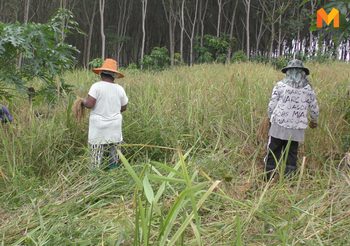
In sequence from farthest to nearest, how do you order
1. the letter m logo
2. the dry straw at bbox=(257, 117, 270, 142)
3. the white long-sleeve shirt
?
1. the dry straw at bbox=(257, 117, 270, 142)
2. the white long-sleeve shirt
3. the letter m logo

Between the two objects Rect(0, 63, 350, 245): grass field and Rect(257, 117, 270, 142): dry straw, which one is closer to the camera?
Rect(0, 63, 350, 245): grass field

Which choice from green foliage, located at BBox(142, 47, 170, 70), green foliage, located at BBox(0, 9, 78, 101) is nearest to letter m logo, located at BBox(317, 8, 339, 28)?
green foliage, located at BBox(0, 9, 78, 101)

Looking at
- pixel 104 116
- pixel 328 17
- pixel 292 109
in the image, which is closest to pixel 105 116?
pixel 104 116

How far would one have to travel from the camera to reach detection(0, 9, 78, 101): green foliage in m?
3.43

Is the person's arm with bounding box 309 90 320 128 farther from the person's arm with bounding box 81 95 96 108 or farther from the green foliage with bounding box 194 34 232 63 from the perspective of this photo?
the green foliage with bounding box 194 34 232 63

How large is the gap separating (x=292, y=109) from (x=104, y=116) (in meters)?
1.69

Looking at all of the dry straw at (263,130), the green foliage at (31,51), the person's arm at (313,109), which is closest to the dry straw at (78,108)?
the green foliage at (31,51)

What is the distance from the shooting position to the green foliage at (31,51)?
11.3 ft

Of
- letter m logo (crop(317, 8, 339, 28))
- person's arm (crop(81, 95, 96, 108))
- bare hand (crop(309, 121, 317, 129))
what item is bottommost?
bare hand (crop(309, 121, 317, 129))

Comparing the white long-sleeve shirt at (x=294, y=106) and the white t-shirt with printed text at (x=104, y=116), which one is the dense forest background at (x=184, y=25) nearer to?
the white t-shirt with printed text at (x=104, y=116)

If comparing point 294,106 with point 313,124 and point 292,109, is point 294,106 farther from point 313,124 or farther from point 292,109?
point 313,124

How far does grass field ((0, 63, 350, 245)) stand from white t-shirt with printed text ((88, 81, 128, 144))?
26 centimetres

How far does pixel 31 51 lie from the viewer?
3.64 m

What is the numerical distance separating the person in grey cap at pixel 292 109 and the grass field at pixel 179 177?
0.81 feet
